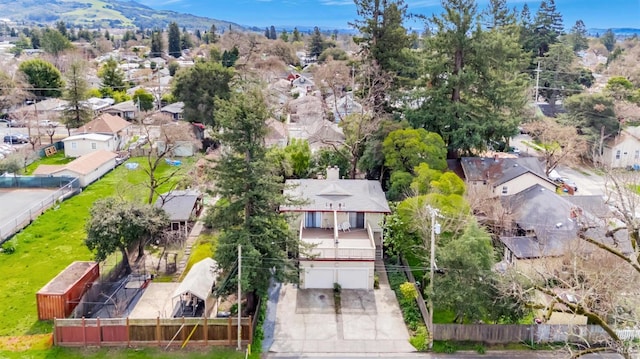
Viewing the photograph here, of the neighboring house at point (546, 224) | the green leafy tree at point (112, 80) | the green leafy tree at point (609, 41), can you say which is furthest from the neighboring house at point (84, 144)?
the green leafy tree at point (609, 41)

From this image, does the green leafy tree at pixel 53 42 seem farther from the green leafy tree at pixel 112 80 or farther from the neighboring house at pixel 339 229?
the neighboring house at pixel 339 229

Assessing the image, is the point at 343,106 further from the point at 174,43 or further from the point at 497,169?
the point at 174,43

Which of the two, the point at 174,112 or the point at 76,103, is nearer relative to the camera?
the point at 76,103

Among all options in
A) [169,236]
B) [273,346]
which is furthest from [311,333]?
[169,236]

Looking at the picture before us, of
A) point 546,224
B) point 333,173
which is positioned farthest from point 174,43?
point 546,224

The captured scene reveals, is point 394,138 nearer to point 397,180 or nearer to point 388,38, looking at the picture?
point 397,180

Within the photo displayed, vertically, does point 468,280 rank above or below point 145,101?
below
